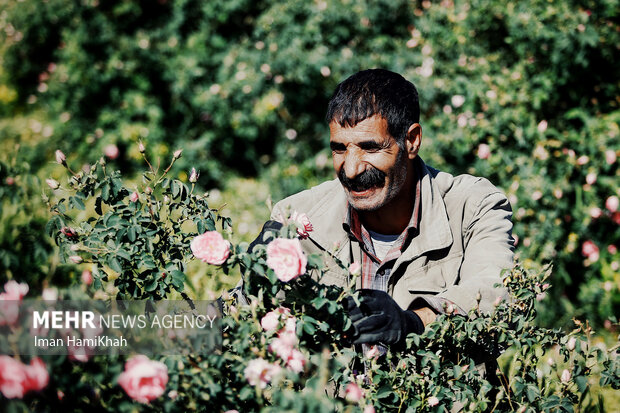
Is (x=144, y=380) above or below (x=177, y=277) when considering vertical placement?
below

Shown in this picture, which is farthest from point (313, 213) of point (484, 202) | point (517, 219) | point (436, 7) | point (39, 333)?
point (436, 7)

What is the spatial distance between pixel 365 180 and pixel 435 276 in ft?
1.45

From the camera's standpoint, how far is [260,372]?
134 centimetres

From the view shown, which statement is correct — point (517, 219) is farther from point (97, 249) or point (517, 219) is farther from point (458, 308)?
point (97, 249)

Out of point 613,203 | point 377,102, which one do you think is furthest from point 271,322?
point 613,203

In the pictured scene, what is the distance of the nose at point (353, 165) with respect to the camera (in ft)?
6.63

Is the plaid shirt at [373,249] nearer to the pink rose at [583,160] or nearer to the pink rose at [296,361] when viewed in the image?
the pink rose at [296,361]

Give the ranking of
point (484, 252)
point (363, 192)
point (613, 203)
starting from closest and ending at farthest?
point (484, 252), point (363, 192), point (613, 203)

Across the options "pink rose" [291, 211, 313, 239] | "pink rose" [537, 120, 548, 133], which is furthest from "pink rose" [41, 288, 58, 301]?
"pink rose" [537, 120, 548, 133]

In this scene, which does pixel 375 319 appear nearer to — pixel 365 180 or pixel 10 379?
pixel 365 180

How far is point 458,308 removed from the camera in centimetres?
172

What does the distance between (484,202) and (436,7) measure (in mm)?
2779

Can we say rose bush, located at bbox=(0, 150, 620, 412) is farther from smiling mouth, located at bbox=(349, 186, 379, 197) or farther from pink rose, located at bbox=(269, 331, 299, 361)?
smiling mouth, located at bbox=(349, 186, 379, 197)

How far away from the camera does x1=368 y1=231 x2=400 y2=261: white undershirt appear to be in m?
2.27
